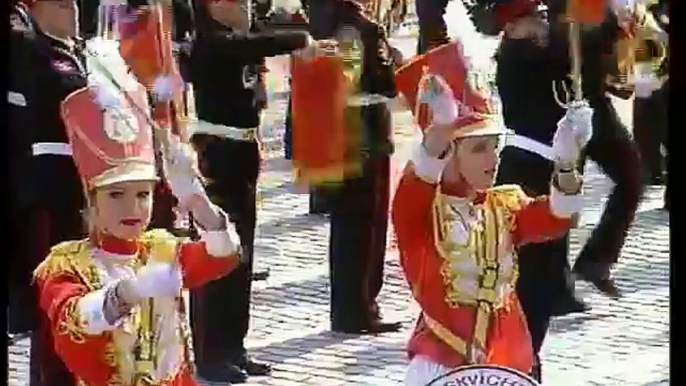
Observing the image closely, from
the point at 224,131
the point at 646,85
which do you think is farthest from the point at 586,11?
the point at 224,131

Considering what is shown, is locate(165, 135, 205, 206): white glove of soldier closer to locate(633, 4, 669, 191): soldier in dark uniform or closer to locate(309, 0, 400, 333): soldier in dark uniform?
locate(309, 0, 400, 333): soldier in dark uniform

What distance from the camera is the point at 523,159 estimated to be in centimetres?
206

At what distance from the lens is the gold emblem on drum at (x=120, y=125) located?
199 centimetres

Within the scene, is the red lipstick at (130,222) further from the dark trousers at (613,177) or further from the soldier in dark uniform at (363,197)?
the dark trousers at (613,177)

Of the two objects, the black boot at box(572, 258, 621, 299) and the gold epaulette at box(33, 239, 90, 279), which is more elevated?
the gold epaulette at box(33, 239, 90, 279)

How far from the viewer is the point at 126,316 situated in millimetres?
1993

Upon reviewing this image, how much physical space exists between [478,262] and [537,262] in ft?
0.24

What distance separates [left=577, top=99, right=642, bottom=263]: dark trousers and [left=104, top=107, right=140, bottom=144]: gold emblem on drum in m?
0.52

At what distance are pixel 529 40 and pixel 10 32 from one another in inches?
23.7

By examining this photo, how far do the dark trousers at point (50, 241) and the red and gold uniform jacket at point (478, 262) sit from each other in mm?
376

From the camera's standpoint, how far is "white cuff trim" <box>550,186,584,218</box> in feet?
6.72

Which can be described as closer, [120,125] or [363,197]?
[120,125]

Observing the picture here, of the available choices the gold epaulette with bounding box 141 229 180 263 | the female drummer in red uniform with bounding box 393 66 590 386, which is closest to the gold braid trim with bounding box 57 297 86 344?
the gold epaulette with bounding box 141 229 180 263

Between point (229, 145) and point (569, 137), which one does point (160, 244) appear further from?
point (569, 137)
